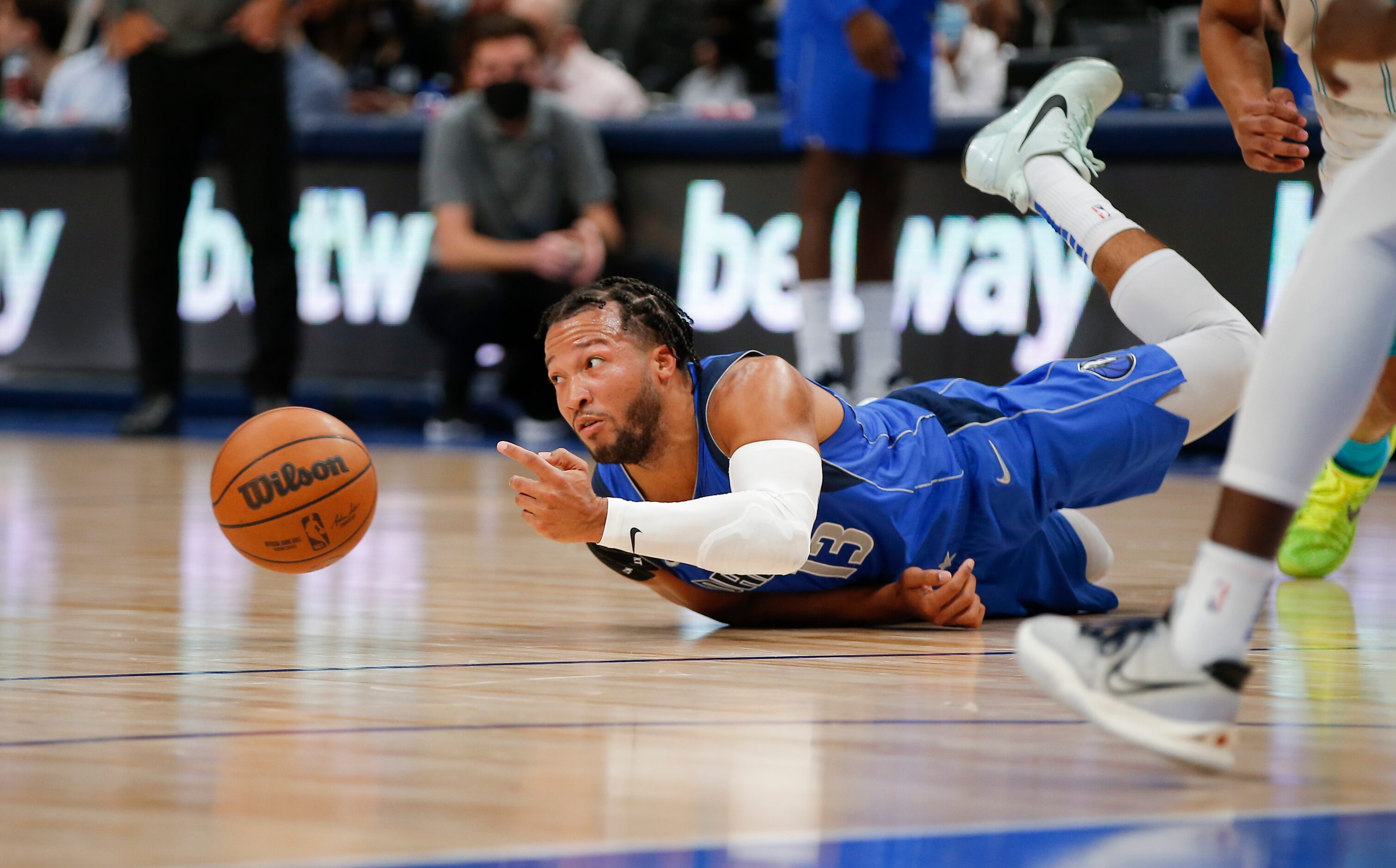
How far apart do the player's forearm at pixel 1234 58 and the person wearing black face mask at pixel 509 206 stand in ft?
13.9

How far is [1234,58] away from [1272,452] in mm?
1727

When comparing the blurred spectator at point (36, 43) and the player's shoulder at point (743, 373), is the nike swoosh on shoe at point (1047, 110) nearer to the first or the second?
the player's shoulder at point (743, 373)

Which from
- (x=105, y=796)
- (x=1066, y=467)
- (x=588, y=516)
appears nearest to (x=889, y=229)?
(x=1066, y=467)

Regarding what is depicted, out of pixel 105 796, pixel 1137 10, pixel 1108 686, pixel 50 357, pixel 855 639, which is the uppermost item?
pixel 1137 10

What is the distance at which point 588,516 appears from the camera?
2.57 meters

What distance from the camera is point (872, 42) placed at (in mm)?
5977

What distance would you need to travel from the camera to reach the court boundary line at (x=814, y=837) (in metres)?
1.49

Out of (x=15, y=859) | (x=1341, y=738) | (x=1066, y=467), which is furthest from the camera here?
(x=1066, y=467)

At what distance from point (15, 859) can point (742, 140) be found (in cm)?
622

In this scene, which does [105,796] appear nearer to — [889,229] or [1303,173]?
[889,229]

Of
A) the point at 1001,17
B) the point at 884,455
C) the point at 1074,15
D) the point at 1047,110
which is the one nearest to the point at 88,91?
the point at 1001,17

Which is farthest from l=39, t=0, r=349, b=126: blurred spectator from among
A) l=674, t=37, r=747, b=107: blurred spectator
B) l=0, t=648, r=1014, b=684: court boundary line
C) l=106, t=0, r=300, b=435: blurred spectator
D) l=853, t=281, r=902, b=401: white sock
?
l=0, t=648, r=1014, b=684: court boundary line

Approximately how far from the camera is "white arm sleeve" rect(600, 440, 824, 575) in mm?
2596

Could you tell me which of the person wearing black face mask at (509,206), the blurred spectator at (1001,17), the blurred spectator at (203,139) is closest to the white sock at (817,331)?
the person wearing black face mask at (509,206)
